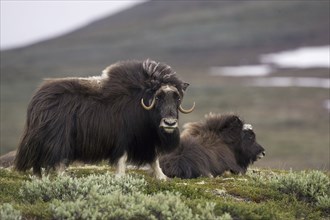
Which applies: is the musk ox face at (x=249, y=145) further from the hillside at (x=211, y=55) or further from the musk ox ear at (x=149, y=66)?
the hillside at (x=211, y=55)

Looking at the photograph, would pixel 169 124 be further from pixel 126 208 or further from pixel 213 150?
pixel 213 150

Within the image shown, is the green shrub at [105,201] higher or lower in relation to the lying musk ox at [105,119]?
lower

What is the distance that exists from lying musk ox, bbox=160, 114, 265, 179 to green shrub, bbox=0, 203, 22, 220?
4125 mm

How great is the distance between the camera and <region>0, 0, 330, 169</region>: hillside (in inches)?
1795

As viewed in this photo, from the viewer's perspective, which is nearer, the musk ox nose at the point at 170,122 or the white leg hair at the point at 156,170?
the musk ox nose at the point at 170,122

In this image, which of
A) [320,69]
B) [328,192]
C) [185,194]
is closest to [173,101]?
[185,194]

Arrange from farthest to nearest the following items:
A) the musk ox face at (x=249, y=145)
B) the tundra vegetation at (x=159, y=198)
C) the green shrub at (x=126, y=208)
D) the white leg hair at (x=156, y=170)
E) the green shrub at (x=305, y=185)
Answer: the musk ox face at (x=249, y=145)
the white leg hair at (x=156, y=170)
the green shrub at (x=305, y=185)
the tundra vegetation at (x=159, y=198)
the green shrub at (x=126, y=208)

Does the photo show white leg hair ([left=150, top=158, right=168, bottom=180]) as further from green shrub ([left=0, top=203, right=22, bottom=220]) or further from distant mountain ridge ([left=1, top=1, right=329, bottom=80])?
distant mountain ridge ([left=1, top=1, right=329, bottom=80])

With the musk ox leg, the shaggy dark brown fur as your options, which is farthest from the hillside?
the musk ox leg

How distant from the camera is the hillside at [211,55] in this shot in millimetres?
45594

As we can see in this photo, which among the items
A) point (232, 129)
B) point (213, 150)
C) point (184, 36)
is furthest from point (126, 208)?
point (184, 36)

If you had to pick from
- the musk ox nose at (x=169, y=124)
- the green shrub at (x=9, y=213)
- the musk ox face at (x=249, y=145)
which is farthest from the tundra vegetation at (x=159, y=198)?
the musk ox face at (x=249, y=145)

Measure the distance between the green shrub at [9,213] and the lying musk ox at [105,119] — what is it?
229 centimetres

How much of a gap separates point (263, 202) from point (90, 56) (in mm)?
82008
